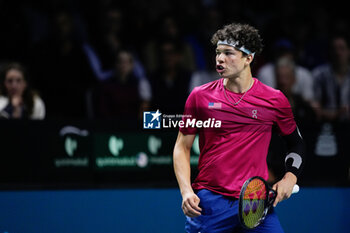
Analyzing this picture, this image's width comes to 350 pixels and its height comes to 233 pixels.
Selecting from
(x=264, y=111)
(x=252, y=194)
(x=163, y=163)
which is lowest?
(x=163, y=163)

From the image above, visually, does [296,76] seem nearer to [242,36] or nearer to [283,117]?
[283,117]

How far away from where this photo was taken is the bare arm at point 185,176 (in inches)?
120

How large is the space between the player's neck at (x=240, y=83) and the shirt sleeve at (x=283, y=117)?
0.63 feet

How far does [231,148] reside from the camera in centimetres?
323

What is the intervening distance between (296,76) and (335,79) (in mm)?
451

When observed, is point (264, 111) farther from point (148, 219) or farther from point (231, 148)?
point (148, 219)

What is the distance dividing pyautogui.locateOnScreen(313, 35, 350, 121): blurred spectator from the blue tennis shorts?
2.97 metres

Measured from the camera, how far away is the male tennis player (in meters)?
3.21

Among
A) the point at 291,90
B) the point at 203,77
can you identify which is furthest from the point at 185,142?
the point at 203,77

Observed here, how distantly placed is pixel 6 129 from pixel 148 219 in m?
1.33

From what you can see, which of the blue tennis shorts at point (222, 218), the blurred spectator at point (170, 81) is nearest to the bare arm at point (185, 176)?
the blue tennis shorts at point (222, 218)

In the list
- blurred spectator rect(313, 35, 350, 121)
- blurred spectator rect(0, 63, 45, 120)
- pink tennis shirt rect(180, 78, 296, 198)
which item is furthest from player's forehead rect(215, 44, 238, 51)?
blurred spectator rect(313, 35, 350, 121)

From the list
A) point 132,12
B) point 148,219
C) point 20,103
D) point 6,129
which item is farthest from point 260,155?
point 132,12

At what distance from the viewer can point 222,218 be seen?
3.22 metres
